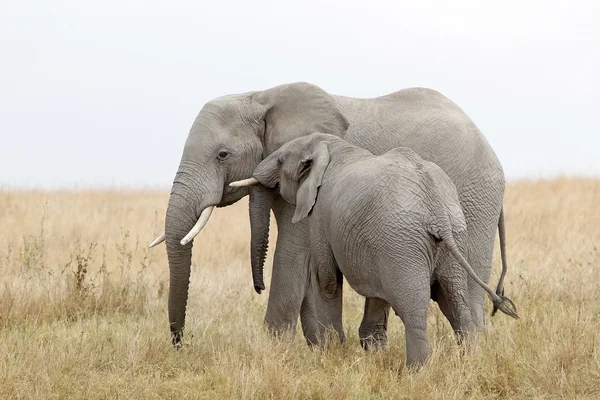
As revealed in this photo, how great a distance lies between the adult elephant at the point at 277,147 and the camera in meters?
8.03

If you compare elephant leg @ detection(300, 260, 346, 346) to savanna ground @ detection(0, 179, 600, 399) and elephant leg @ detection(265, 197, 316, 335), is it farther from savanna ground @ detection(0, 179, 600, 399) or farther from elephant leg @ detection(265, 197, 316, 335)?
elephant leg @ detection(265, 197, 316, 335)

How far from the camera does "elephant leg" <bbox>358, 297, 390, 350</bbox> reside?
762 centimetres

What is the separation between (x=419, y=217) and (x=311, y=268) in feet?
5.06

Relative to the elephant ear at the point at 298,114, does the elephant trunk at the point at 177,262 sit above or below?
below

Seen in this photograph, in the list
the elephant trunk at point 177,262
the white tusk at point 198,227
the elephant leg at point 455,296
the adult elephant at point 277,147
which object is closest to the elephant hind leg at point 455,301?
the elephant leg at point 455,296

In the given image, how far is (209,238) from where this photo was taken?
602 inches

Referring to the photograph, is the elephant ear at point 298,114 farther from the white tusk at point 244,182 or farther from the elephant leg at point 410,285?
the elephant leg at point 410,285

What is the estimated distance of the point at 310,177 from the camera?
7328 mm

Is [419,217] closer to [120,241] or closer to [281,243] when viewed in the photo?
[281,243]

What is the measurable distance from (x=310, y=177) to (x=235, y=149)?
Result: 995mm

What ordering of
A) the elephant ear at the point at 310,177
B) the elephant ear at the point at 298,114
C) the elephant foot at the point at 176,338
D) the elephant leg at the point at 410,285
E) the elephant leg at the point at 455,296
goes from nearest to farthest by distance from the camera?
the elephant leg at the point at 410,285 < the elephant leg at the point at 455,296 < the elephant ear at the point at 310,177 < the elephant ear at the point at 298,114 < the elephant foot at the point at 176,338

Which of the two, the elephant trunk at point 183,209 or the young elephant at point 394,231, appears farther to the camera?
the elephant trunk at point 183,209

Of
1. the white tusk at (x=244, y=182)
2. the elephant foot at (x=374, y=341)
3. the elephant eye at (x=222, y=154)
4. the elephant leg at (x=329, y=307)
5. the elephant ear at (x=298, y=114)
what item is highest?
the elephant ear at (x=298, y=114)

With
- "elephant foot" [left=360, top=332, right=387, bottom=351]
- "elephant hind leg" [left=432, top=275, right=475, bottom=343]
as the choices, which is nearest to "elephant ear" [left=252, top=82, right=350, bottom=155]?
"elephant foot" [left=360, top=332, right=387, bottom=351]
